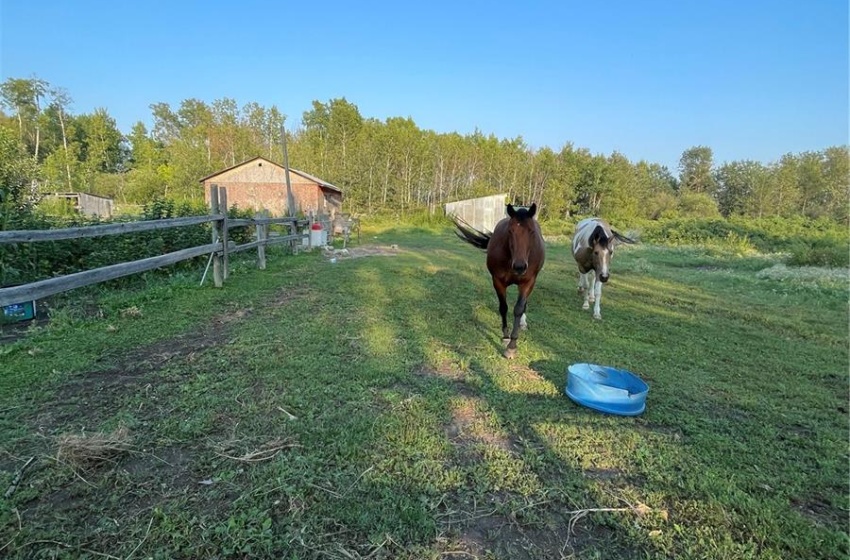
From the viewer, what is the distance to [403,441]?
2652 mm

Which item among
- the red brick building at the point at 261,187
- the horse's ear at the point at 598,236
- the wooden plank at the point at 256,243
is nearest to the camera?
the horse's ear at the point at 598,236

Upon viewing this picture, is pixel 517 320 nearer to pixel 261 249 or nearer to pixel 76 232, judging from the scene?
pixel 76 232

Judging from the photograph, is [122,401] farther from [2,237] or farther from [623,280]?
[623,280]

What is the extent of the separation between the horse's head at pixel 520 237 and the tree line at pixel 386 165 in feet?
100

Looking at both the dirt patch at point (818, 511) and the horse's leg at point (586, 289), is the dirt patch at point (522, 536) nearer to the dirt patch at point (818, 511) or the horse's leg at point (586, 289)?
the dirt patch at point (818, 511)

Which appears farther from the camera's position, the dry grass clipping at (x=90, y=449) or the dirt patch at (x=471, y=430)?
the dirt patch at (x=471, y=430)

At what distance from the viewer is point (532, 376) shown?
12.6ft

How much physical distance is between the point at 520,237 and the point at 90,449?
12.6 ft

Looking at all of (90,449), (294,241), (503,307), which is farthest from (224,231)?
(90,449)

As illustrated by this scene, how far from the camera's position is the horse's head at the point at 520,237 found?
4328mm

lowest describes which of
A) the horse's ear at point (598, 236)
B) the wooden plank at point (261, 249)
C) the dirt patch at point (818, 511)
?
the dirt patch at point (818, 511)

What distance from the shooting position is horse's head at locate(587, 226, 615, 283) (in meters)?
5.88

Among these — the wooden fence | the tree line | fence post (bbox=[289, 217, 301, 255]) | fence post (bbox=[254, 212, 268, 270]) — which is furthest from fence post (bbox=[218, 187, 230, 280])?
the tree line

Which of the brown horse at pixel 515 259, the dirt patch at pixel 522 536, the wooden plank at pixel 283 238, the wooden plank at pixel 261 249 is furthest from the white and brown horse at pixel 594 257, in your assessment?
the wooden plank at pixel 283 238
